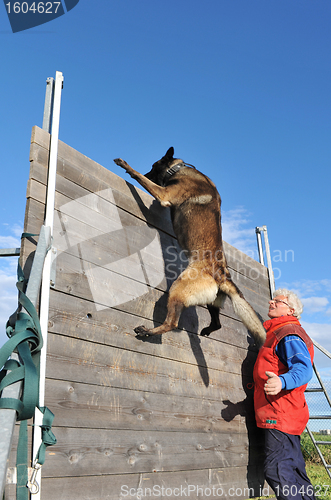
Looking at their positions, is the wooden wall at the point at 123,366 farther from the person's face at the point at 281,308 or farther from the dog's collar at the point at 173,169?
the person's face at the point at 281,308

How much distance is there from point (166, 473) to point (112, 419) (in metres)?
0.61

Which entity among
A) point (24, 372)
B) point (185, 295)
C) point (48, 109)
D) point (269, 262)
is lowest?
point (24, 372)

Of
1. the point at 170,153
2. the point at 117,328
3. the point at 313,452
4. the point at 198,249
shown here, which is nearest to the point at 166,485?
the point at 117,328

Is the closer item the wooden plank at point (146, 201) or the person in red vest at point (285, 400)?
the wooden plank at point (146, 201)

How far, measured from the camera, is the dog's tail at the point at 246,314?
2857 millimetres

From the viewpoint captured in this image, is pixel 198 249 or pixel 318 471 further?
pixel 318 471

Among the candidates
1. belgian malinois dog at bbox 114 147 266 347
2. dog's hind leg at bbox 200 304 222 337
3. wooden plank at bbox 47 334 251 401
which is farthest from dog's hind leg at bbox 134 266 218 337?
dog's hind leg at bbox 200 304 222 337

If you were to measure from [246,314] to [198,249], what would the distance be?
0.63 meters

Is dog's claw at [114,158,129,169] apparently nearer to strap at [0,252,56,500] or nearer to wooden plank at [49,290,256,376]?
wooden plank at [49,290,256,376]

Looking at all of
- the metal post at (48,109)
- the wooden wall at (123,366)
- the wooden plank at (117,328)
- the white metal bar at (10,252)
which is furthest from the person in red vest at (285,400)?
the metal post at (48,109)

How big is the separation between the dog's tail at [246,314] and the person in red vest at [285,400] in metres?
0.20

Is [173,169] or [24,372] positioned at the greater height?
[173,169]

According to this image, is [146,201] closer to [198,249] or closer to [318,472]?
[198,249]

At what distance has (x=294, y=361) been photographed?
109 inches
